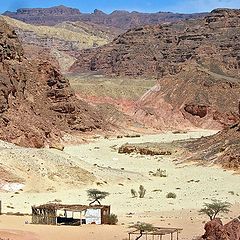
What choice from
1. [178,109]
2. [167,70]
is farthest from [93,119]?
[167,70]

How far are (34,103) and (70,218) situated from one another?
5286cm

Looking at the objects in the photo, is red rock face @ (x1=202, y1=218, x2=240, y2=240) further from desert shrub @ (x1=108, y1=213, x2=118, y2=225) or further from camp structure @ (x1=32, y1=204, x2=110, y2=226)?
camp structure @ (x1=32, y1=204, x2=110, y2=226)

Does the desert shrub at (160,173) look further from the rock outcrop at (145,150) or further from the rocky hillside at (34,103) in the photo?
the rock outcrop at (145,150)

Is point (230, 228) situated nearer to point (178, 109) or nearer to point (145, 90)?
point (178, 109)

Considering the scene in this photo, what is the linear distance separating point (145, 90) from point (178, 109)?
14.4m

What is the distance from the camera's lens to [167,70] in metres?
140

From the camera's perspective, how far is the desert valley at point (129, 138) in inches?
1227

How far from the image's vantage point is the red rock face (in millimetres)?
23094

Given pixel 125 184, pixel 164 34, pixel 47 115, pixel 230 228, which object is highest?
pixel 164 34

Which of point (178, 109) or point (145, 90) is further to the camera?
point (145, 90)

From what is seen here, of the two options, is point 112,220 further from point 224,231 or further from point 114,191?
point 114,191

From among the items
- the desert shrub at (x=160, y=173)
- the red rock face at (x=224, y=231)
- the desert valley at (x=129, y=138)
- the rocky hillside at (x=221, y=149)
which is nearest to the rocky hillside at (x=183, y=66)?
the desert valley at (x=129, y=138)

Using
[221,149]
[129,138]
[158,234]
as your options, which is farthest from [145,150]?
[158,234]

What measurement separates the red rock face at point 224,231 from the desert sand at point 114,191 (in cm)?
377
